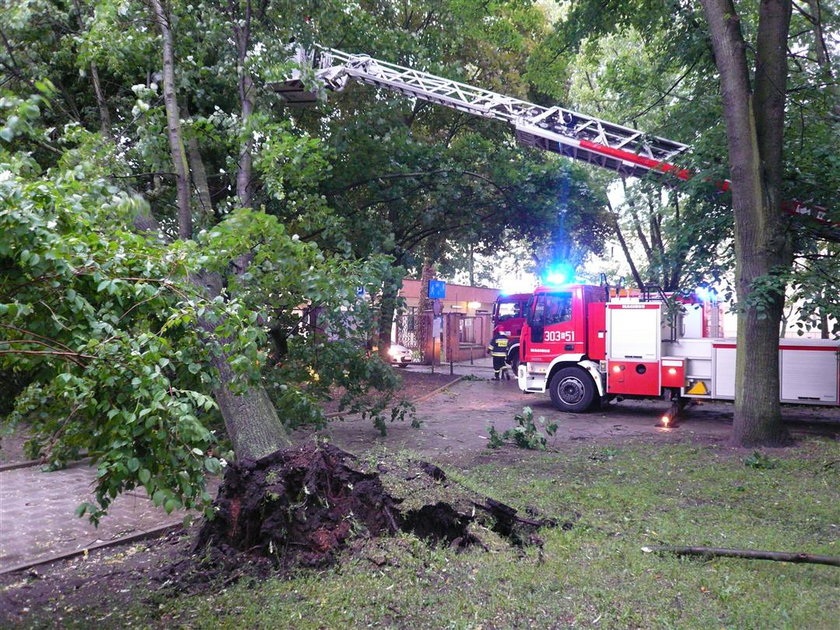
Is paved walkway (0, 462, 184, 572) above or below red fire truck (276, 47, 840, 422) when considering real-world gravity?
below

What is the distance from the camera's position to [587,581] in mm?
4641

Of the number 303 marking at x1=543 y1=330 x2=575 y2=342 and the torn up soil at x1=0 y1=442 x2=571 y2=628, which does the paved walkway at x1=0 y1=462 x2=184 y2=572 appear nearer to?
the torn up soil at x1=0 y1=442 x2=571 y2=628

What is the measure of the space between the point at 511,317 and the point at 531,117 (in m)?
11.7

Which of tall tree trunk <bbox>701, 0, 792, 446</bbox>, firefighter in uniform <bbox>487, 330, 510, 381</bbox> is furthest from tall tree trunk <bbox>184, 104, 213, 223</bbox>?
firefighter in uniform <bbox>487, 330, 510, 381</bbox>

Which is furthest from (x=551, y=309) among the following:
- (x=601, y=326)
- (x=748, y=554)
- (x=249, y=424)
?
(x=748, y=554)

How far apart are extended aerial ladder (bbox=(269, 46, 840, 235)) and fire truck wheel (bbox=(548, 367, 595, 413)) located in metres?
4.63

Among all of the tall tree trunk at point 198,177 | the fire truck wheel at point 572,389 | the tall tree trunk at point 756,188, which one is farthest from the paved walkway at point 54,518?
the fire truck wheel at point 572,389

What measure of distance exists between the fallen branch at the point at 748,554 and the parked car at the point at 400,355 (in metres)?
19.7

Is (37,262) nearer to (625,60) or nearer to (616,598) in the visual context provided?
(616,598)

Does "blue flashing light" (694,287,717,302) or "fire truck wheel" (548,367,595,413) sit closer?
"blue flashing light" (694,287,717,302)

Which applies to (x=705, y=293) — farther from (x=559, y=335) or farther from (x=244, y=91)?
(x=244, y=91)

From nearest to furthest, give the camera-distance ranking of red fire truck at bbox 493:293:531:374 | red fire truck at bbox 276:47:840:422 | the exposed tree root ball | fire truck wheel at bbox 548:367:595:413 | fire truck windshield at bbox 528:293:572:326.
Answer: the exposed tree root ball, red fire truck at bbox 276:47:840:422, fire truck wheel at bbox 548:367:595:413, fire truck windshield at bbox 528:293:572:326, red fire truck at bbox 493:293:531:374

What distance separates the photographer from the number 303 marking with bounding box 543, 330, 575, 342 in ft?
49.4

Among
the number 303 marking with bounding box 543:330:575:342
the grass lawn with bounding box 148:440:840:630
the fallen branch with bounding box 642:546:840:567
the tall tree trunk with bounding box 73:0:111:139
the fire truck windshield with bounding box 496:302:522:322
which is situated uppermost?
the tall tree trunk with bounding box 73:0:111:139
